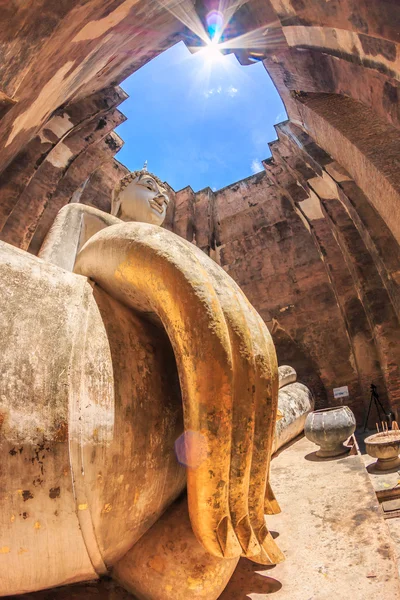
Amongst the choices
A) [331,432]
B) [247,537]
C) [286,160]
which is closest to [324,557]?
[247,537]

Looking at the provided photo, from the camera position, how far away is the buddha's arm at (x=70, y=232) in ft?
6.30

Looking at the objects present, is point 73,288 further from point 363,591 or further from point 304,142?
point 304,142

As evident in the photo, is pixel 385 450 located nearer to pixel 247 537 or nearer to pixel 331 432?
pixel 331 432

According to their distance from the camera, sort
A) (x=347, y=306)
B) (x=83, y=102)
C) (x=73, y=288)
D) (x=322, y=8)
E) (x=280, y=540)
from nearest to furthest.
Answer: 1. (x=73, y=288)
2. (x=280, y=540)
3. (x=322, y=8)
4. (x=83, y=102)
5. (x=347, y=306)

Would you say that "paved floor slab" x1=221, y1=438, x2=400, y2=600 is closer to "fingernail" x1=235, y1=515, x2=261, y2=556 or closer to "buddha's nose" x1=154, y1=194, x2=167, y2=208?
"fingernail" x1=235, y1=515, x2=261, y2=556

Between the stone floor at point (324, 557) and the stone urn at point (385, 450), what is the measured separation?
1385 mm

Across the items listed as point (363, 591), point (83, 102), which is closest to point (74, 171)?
point (83, 102)

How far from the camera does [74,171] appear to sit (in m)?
6.16

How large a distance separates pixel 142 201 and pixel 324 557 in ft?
7.68

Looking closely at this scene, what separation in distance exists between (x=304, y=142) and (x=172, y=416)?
6.63 meters

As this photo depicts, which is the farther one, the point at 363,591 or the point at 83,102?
the point at 83,102

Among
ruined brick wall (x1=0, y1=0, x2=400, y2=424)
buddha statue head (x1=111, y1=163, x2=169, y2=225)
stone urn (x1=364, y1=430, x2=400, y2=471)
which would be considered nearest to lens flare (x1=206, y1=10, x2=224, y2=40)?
ruined brick wall (x1=0, y1=0, x2=400, y2=424)

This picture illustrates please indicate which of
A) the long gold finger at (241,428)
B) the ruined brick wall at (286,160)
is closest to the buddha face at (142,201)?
the ruined brick wall at (286,160)

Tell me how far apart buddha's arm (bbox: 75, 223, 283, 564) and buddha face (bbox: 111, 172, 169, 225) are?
1.55m
